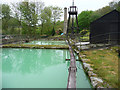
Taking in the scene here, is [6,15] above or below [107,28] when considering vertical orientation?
above

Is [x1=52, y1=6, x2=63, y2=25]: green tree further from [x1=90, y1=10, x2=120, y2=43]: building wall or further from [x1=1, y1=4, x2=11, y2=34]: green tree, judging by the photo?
[x1=90, y1=10, x2=120, y2=43]: building wall

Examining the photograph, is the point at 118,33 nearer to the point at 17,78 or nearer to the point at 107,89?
the point at 107,89

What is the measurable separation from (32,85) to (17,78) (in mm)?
650

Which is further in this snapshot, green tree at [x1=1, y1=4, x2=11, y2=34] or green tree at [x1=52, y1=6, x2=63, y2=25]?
green tree at [x1=52, y1=6, x2=63, y2=25]

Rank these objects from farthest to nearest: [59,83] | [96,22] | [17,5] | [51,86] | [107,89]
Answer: [17,5], [96,22], [59,83], [51,86], [107,89]

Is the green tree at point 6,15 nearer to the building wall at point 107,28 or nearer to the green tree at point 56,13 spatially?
the green tree at point 56,13

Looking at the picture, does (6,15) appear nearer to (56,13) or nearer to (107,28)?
(56,13)

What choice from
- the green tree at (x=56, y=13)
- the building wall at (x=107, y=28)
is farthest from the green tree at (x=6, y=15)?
the building wall at (x=107, y=28)

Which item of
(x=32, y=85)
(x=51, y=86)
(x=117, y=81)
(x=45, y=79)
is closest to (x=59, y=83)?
(x=51, y=86)

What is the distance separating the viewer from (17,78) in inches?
101

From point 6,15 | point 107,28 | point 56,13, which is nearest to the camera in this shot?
point 107,28

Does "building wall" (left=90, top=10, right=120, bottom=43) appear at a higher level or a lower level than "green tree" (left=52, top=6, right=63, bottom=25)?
lower

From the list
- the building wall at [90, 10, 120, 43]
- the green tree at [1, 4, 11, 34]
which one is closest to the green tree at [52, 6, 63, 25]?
the green tree at [1, 4, 11, 34]

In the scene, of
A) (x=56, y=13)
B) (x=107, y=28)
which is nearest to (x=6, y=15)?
(x=56, y=13)
